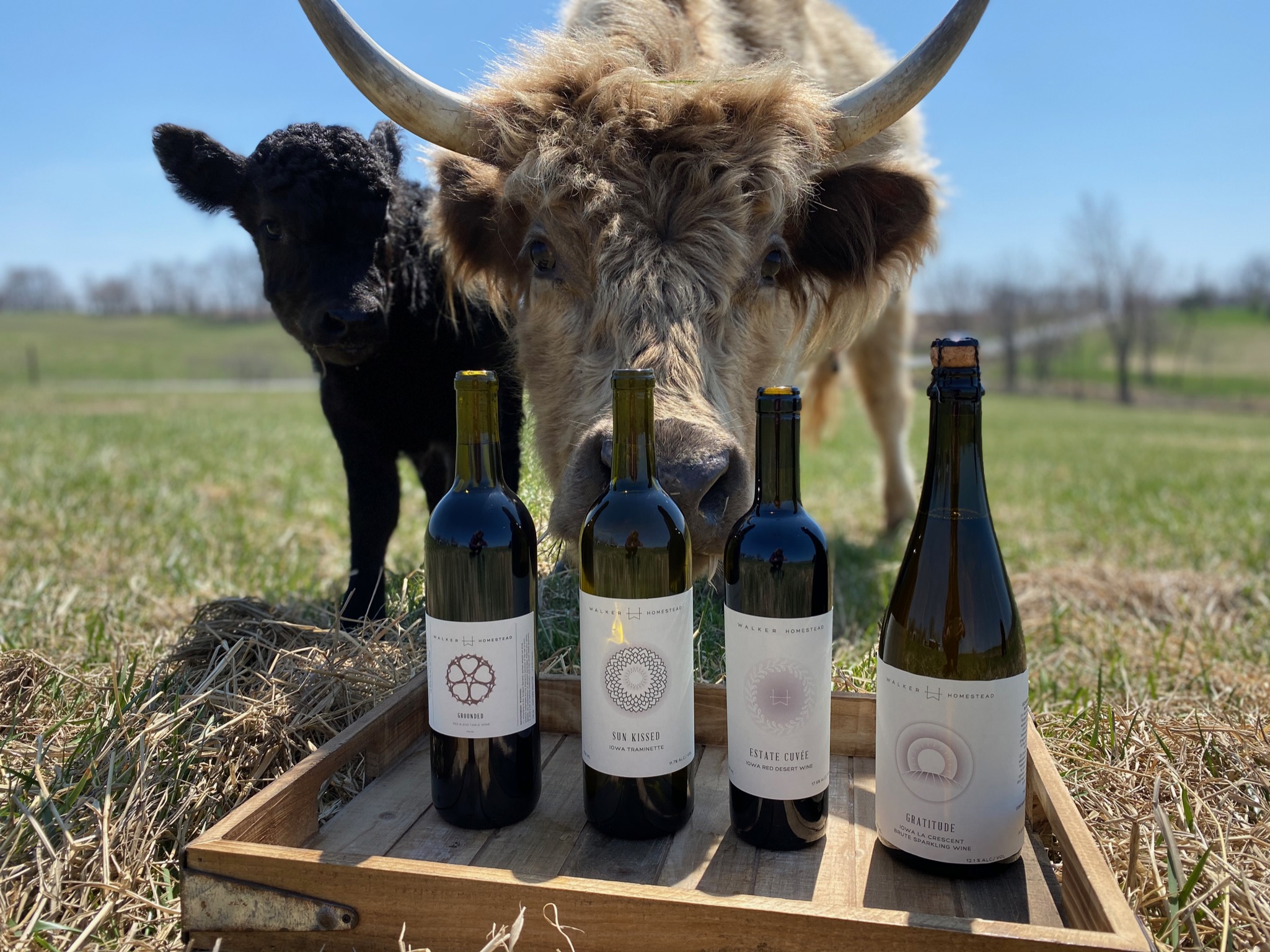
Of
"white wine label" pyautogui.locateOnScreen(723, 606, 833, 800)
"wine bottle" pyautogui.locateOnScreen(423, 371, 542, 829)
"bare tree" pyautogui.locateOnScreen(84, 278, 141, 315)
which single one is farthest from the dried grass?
"bare tree" pyautogui.locateOnScreen(84, 278, 141, 315)

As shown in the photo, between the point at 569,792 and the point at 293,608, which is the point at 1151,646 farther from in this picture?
the point at 293,608

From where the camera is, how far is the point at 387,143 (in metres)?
3.39

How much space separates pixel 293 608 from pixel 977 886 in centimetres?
266

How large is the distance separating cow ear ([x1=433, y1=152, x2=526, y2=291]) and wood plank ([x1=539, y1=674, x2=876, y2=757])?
1.76 meters

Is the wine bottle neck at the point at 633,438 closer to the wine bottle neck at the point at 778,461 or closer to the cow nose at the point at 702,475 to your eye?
the wine bottle neck at the point at 778,461

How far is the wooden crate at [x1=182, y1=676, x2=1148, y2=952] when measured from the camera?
1341 millimetres

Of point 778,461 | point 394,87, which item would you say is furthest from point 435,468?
point 778,461

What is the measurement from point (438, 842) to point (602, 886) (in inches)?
17.6

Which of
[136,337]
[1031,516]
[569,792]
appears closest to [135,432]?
[1031,516]

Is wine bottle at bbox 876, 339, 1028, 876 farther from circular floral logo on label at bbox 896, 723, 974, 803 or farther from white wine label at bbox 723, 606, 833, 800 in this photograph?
white wine label at bbox 723, 606, 833, 800

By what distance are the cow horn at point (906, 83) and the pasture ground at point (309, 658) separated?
1844 millimetres

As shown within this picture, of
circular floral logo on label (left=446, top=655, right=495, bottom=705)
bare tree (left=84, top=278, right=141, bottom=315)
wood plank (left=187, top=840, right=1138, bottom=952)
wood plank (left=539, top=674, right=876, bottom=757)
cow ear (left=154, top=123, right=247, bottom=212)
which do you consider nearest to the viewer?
wood plank (left=187, top=840, right=1138, bottom=952)

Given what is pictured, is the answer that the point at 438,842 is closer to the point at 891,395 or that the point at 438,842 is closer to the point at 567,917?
the point at 567,917

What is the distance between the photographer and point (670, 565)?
1.61 metres
